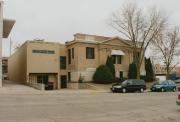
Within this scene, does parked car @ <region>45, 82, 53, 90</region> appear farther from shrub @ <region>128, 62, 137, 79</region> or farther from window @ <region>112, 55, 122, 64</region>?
shrub @ <region>128, 62, 137, 79</region>

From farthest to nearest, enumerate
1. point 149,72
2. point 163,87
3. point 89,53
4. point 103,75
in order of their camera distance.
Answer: point 149,72 → point 89,53 → point 103,75 → point 163,87

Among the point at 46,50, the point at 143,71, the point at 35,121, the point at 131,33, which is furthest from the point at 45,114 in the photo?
the point at 143,71

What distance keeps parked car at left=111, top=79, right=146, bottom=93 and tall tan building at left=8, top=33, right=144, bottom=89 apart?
10542mm

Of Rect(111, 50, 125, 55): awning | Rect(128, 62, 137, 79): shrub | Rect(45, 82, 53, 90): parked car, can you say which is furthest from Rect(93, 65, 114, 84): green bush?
Rect(45, 82, 53, 90): parked car

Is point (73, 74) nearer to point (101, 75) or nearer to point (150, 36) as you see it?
point (101, 75)

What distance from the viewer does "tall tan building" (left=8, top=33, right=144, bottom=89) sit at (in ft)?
150

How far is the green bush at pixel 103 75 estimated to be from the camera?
1838 inches

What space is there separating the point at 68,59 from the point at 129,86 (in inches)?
610

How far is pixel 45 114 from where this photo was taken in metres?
14.3

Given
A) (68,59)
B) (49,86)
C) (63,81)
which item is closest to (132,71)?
(68,59)

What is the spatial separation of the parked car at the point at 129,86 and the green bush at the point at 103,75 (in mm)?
8782

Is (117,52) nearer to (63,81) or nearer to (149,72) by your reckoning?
(149,72)

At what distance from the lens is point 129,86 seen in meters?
37.2

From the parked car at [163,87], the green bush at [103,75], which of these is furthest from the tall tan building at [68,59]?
the parked car at [163,87]
